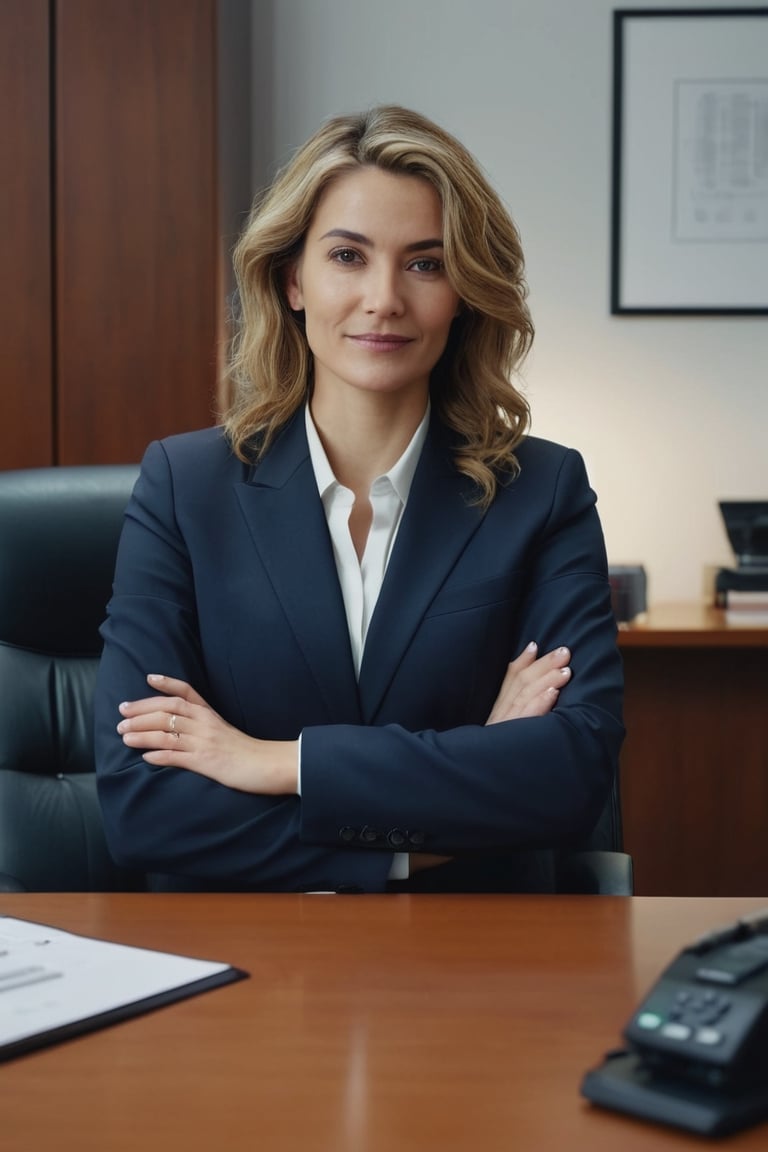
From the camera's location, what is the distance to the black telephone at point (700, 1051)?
82cm

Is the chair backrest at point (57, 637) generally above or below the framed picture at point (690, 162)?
below

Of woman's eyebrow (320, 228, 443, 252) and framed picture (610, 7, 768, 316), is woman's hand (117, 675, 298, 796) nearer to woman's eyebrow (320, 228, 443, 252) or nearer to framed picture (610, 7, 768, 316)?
woman's eyebrow (320, 228, 443, 252)

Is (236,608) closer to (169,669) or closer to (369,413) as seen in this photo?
(169,669)

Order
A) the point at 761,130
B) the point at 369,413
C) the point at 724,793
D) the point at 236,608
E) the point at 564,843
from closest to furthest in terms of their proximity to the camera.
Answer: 1. the point at 564,843
2. the point at 236,608
3. the point at 369,413
4. the point at 724,793
5. the point at 761,130

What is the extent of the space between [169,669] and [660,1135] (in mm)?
1015

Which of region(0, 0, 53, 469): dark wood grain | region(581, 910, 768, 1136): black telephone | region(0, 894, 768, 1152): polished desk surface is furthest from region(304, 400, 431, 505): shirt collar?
region(0, 0, 53, 469): dark wood grain

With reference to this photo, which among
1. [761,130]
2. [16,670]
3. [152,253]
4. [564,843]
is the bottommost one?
[564,843]

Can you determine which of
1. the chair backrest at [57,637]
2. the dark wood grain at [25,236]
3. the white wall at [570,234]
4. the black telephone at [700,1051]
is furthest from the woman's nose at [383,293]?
the white wall at [570,234]

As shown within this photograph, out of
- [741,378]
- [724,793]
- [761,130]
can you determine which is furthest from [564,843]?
[761,130]

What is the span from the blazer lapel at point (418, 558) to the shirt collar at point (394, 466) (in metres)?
0.02

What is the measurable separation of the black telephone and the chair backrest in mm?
1229

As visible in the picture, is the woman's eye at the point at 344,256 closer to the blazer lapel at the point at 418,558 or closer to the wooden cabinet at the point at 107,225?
the blazer lapel at the point at 418,558

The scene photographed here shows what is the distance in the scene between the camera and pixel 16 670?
2008 mm

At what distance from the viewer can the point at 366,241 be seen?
1849 millimetres
